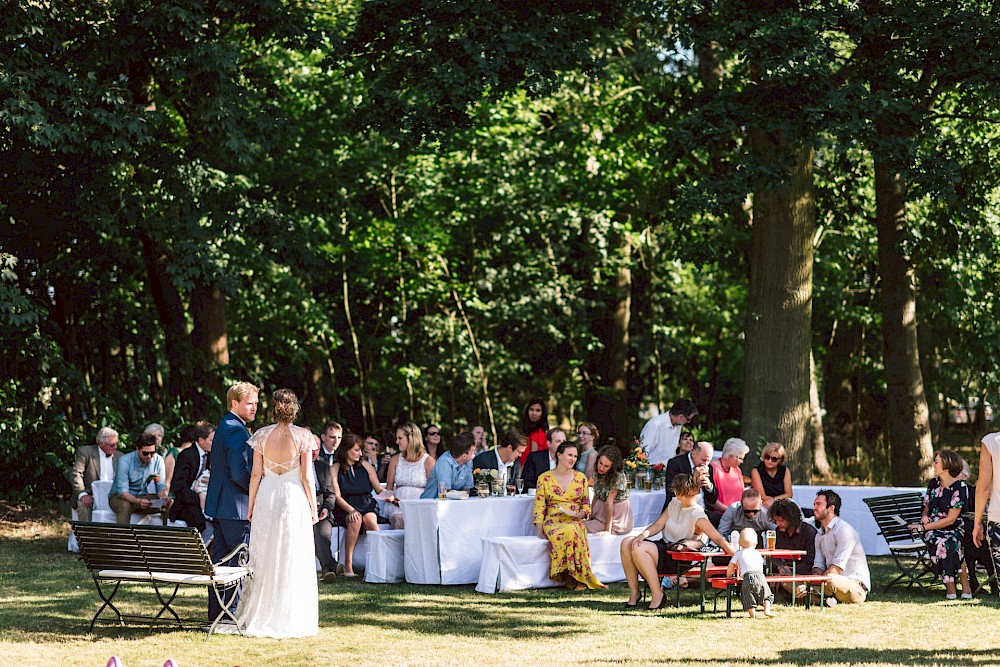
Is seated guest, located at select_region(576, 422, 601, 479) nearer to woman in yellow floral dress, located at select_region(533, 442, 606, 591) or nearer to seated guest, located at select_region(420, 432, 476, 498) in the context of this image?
seated guest, located at select_region(420, 432, 476, 498)

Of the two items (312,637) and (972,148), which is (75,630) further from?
(972,148)

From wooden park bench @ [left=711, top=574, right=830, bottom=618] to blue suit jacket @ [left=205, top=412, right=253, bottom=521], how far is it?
12.8 feet

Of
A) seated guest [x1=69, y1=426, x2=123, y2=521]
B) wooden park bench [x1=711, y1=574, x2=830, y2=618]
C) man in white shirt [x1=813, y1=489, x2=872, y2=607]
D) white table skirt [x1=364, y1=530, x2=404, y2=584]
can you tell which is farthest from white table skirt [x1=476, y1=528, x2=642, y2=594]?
seated guest [x1=69, y1=426, x2=123, y2=521]

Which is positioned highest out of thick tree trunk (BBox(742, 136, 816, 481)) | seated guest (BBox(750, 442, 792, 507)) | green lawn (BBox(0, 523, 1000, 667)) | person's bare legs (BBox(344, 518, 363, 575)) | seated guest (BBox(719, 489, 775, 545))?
thick tree trunk (BBox(742, 136, 816, 481))

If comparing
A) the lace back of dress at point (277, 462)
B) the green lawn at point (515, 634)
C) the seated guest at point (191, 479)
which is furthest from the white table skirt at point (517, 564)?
the lace back of dress at point (277, 462)

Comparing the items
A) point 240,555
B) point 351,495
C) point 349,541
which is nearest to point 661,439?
point 351,495

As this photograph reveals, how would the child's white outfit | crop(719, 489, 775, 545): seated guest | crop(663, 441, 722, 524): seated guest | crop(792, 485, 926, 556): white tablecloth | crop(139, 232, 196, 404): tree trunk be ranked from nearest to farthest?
the child's white outfit < crop(719, 489, 775, 545): seated guest < crop(663, 441, 722, 524): seated guest < crop(792, 485, 926, 556): white tablecloth < crop(139, 232, 196, 404): tree trunk

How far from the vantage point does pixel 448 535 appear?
42.0ft

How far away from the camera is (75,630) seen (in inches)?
390

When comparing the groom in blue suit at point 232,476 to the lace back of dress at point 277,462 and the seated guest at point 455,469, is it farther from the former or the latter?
the seated guest at point 455,469

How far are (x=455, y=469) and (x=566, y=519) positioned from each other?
158cm

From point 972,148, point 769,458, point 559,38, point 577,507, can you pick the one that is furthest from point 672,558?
point 972,148

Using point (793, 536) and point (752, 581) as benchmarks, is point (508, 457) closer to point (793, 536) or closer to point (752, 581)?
point (793, 536)

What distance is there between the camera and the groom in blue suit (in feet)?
32.2
